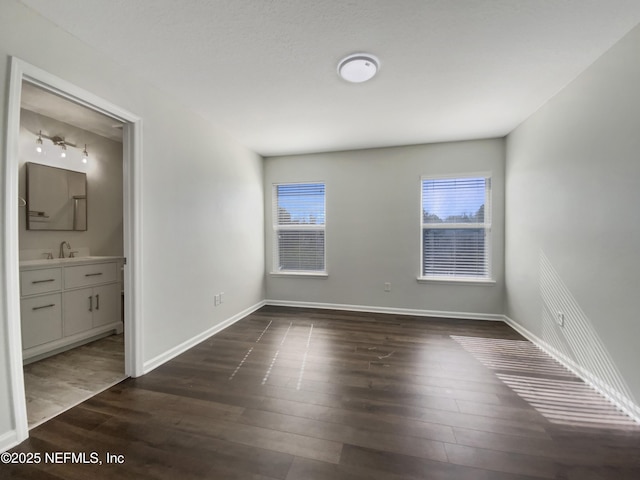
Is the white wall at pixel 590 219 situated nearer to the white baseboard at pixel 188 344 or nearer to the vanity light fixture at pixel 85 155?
the white baseboard at pixel 188 344

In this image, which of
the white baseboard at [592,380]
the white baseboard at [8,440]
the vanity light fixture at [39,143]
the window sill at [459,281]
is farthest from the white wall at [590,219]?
the vanity light fixture at [39,143]

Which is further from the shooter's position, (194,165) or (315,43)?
(194,165)

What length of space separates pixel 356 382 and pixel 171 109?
2915 millimetres

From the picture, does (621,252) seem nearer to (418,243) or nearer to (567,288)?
(567,288)

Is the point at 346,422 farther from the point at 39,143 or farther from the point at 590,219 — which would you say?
the point at 39,143

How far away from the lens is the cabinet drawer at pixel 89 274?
2611mm

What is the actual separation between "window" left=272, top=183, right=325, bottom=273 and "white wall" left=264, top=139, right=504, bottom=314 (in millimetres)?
140

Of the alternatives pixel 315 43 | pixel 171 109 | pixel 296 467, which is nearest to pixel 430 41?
pixel 315 43

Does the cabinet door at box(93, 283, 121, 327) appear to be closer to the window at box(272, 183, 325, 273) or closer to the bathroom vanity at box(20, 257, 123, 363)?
the bathroom vanity at box(20, 257, 123, 363)

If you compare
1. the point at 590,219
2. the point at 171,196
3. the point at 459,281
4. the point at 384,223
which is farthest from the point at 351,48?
the point at 459,281

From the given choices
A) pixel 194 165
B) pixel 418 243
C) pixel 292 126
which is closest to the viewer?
pixel 194 165

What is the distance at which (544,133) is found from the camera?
2588 millimetres

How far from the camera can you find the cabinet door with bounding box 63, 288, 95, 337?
2.58 metres

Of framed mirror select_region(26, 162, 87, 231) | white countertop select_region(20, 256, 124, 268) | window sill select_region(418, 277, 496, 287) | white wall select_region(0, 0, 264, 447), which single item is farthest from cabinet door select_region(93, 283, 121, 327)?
window sill select_region(418, 277, 496, 287)
